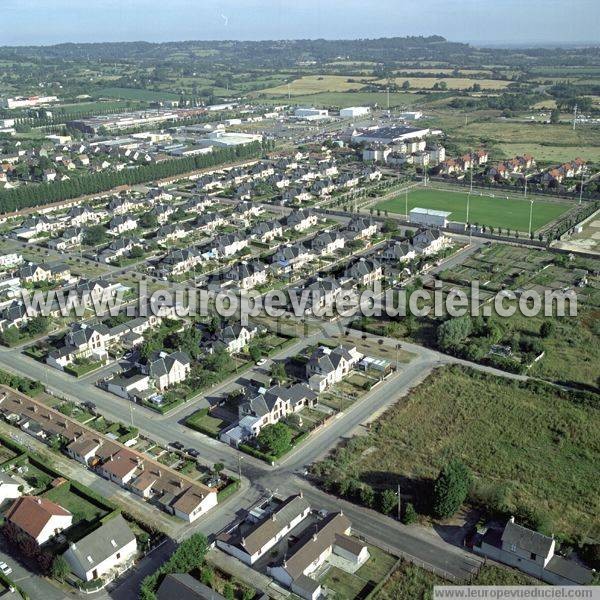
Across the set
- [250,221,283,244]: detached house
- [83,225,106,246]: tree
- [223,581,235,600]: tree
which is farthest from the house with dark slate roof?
[83,225,106,246]: tree

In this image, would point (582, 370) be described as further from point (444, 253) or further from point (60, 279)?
point (60, 279)

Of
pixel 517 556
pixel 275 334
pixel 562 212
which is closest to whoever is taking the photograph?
pixel 517 556

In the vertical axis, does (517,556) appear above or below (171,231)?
below

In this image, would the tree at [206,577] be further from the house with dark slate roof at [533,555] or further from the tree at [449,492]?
the house with dark slate roof at [533,555]

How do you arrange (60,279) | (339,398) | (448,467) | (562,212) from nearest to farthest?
1. (448,467)
2. (339,398)
3. (60,279)
4. (562,212)

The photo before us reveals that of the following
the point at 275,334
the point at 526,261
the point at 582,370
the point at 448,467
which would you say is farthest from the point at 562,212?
the point at 448,467

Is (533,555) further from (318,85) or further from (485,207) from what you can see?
(318,85)
